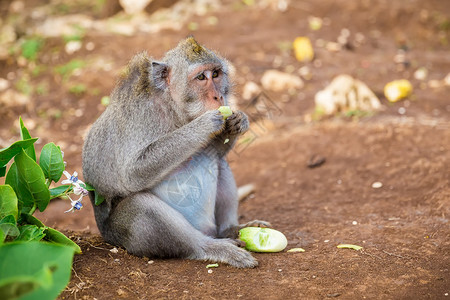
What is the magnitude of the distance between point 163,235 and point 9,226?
1.23 m

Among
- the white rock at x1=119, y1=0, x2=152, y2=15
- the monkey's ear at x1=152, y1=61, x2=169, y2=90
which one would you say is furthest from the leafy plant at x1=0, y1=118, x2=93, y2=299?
the white rock at x1=119, y1=0, x2=152, y2=15

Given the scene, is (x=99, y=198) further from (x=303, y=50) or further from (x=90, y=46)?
(x=90, y=46)

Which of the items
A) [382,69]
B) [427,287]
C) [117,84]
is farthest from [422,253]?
[382,69]

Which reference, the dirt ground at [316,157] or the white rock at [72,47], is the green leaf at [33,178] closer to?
the dirt ground at [316,157]

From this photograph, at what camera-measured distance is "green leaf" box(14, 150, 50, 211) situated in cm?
369

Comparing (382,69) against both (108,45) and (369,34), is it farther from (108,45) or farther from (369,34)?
(108,45)

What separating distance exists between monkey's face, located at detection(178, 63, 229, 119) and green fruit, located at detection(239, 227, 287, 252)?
3.79ft

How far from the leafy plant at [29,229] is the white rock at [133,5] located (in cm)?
915

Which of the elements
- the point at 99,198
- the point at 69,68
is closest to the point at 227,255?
the point at 99,198

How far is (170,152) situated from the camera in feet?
14.0

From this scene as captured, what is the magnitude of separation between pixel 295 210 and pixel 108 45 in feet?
22.9

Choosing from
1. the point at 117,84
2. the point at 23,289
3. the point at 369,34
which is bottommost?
the point at 369,34

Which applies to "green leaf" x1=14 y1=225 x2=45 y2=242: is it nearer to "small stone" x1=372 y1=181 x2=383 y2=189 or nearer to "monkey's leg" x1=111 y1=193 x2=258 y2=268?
"monkey's leg" x1=111 y1=193 x2=258 y2=268

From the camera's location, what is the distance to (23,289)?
2061 mm
